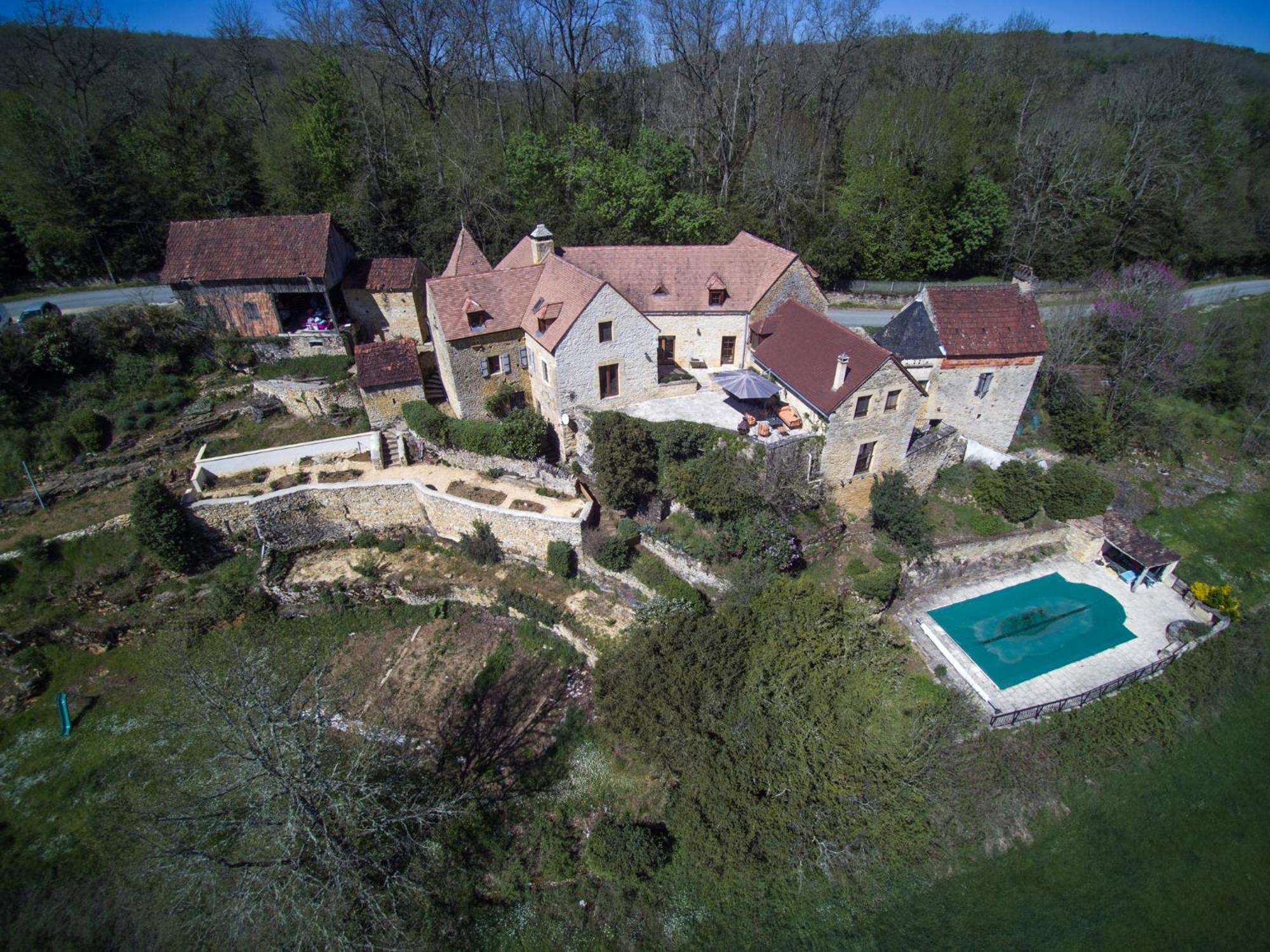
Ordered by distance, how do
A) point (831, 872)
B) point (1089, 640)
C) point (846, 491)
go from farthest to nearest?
point (846, 491) → point (1089, 640) → point (831, 872)

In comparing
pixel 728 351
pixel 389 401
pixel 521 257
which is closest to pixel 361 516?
pixel 389 401

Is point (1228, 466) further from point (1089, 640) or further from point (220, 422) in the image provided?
point (220, 422)

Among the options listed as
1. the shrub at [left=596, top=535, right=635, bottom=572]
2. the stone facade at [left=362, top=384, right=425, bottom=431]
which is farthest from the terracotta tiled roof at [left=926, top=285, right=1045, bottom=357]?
the stone facade at [left=362, top=384, right=425, bottom=431]

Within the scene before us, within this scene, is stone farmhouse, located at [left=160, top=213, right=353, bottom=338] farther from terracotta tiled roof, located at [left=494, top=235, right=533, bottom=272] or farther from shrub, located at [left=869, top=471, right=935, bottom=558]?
shrub, located at [left=869, top=471, right=935, bottom=558]

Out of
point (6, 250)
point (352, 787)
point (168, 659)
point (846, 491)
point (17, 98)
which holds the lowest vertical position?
point (168, 659)

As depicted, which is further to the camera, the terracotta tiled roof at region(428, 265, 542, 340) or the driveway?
the driveway

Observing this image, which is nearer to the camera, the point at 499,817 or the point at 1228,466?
the point at 499,817

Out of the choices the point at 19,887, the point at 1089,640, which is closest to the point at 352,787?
the point at 19,887
